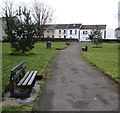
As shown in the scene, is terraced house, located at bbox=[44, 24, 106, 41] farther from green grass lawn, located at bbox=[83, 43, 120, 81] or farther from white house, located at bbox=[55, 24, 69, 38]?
green grass lawn, located at bbox=[83, 43, 120, 81]

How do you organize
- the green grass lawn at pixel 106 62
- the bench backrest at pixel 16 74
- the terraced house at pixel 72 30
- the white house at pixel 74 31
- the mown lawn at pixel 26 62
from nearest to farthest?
the bench backrest at pixel 16 74 → the mown lawn at pixel 26 62 → the green grass lawn at pixel 106 62 → the terraced house at pixel 72 30 → the white house at pixel 74 31

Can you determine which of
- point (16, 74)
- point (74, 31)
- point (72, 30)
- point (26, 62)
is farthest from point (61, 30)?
point (16, 74)

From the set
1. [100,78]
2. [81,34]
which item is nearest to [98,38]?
[100,78]

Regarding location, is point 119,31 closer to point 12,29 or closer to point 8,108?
point 12,29

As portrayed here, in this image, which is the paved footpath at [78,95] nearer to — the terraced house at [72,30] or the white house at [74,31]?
the terraced house at [72,30]

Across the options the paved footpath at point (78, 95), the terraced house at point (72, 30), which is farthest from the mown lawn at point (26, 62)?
the terraced house at point (72, 30)

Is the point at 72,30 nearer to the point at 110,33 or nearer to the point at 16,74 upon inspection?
the point at 110,33

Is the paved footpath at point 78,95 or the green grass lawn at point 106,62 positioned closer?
the paved footpath at point 78,95

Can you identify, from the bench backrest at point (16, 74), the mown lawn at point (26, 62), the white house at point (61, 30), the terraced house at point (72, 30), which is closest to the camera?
the bench backrest at point (16, 74)

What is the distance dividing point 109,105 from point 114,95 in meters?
0.91

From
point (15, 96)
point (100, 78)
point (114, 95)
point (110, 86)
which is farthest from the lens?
point (100, 78)

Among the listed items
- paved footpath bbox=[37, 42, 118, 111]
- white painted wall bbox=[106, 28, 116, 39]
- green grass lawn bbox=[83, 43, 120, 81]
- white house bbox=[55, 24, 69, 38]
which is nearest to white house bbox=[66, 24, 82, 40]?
white house bbox=[55, 24, 69, 38]

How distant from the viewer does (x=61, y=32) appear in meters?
74.4

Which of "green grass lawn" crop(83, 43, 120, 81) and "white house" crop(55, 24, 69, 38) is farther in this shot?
"white house" crop(55, 24, 69, 38)
